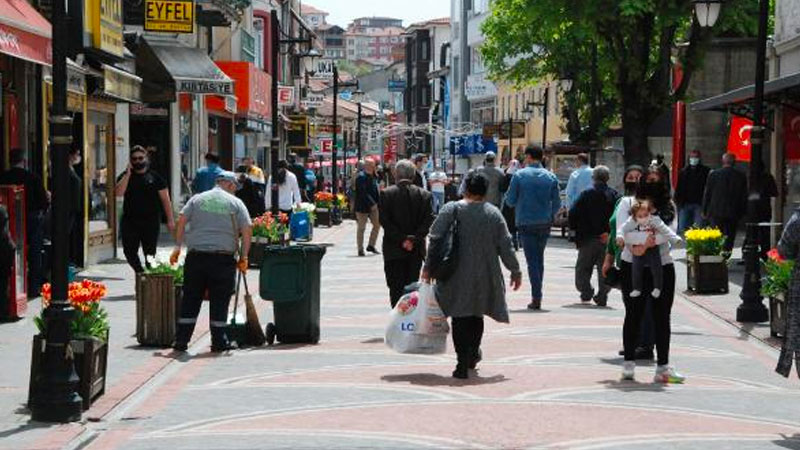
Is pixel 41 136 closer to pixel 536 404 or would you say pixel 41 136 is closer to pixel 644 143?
pixel 536 404

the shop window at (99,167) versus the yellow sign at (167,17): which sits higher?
the yellow sign at (167,17)

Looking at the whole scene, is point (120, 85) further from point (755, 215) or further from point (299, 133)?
point (299, 133)

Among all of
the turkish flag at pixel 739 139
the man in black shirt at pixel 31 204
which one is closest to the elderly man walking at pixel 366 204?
the turkish flag at pixel 739 139

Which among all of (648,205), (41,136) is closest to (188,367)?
(648,205)

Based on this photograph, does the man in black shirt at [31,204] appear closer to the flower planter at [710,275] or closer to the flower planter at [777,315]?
the flower planter at [777,315]

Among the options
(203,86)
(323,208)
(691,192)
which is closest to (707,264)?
(691,192)

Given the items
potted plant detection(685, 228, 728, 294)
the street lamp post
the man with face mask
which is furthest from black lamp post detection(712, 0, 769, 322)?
the man with face mask

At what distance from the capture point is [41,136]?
858 inches

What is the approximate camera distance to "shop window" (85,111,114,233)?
997 inches

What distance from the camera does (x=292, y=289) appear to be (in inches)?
598

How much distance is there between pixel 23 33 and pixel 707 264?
9.00 metres

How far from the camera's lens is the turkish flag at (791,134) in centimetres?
2872

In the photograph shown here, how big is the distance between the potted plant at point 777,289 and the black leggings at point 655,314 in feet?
9.70

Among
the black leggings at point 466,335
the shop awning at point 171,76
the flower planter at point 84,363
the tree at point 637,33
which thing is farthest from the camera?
the tree at point 637,33
